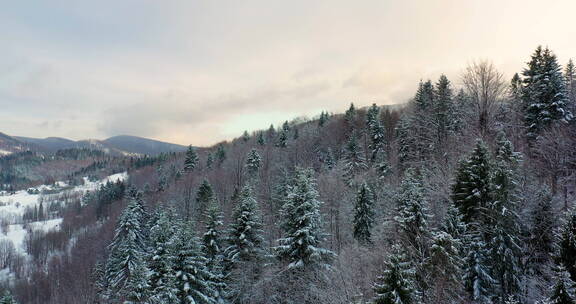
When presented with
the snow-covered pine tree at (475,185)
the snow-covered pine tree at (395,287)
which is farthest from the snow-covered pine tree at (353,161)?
the snow-covered pine tree at (395,287)

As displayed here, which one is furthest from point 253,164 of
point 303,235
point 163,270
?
point 303,235

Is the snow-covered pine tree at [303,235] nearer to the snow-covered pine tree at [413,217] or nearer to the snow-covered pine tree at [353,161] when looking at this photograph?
the snow-covered pine tree at [413,217]

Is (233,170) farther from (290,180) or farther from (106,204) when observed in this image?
(106,204)

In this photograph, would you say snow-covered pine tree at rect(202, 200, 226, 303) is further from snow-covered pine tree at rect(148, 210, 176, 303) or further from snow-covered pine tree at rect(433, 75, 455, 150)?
snow-covered pine tree at rect(433, 75, 455, 150)

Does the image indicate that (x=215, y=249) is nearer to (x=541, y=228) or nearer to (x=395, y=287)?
(x=395, y=287)

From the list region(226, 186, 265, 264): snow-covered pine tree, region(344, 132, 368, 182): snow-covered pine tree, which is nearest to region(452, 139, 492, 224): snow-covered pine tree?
region(226, 186, 265, 264): snow-covered pine tree

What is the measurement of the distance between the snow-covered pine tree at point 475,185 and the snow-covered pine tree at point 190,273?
1603 cm

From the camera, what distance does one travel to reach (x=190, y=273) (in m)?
19.9

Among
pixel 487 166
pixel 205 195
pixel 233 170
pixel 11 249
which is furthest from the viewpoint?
pixel 11 249

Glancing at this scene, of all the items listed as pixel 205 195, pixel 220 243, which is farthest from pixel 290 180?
pixel 220 243

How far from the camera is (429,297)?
13.3 meters

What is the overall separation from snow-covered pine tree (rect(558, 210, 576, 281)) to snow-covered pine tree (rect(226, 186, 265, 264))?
16.5 meters

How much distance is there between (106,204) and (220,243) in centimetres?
10000

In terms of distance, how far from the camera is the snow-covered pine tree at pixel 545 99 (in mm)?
28078
